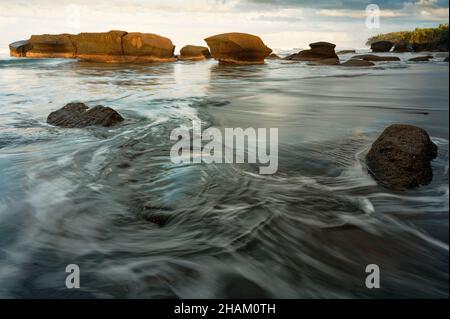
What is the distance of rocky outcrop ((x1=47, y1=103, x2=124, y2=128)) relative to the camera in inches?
218

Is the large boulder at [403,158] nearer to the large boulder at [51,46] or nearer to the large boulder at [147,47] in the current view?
the large boulder at [147,47]

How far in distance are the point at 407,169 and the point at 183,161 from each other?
228 cm

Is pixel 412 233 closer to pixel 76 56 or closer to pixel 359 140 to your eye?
pixel 359 140

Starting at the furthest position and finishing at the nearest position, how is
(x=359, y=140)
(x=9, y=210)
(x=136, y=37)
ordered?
1. (x=136, y=37)
2. (x=359, y=140)
3. (x=9, y=210)

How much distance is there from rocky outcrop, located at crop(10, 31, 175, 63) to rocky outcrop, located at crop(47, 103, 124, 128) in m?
30.3

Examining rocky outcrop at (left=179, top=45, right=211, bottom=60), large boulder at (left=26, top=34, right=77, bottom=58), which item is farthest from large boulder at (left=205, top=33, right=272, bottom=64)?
large boulder at (left=26, top=34, right=77, bottom=58)

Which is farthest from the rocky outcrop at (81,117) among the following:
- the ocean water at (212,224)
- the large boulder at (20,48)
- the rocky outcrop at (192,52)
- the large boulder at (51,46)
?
the large boulder at (20,48)

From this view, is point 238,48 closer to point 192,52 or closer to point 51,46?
point 192,52

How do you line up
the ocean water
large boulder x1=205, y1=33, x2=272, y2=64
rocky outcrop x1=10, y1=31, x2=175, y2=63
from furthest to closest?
1. rocky outcrop x1=10, y1=31, x2=175, y2=63
2. large boulder x1=205, y1=33, x2=272, y2=64
3. the ocean water

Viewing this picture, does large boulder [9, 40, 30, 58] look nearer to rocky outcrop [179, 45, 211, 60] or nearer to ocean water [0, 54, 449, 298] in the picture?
rocky outcrop [179, 45, 211, 60]

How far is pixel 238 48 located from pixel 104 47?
16217mm
